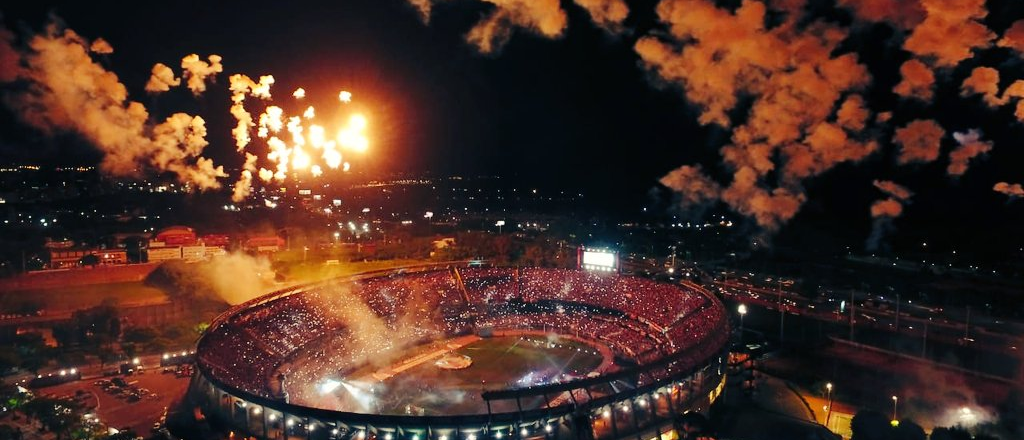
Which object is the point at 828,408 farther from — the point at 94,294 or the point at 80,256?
the point at 80,256

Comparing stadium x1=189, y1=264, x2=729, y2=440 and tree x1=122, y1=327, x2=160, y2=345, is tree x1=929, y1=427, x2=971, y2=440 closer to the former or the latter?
stadium x1=189, y1=264, x2=729, y2=440

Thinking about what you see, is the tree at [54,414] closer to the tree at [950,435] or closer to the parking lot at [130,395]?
the parking lot at [130,395]

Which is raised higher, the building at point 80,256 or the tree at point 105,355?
the building at point 80,256

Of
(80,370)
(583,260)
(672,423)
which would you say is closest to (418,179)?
Result: (583,260)

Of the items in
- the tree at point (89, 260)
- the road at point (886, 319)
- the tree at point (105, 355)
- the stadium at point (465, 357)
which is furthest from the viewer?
the tree at point (89, 260)

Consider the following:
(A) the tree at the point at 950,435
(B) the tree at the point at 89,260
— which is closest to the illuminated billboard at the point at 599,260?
(A) the tree at the point at 950,435

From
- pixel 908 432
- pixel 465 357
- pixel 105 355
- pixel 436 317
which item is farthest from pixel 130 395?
pixel 908 432
